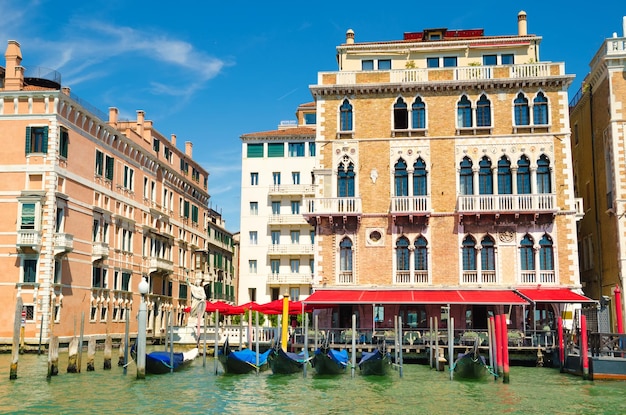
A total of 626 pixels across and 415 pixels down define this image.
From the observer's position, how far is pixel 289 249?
50250 millimetres

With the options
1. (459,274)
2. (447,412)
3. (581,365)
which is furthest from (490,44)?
(447,412)

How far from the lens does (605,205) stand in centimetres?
3175

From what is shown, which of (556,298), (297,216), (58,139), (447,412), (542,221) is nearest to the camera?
(447,412)

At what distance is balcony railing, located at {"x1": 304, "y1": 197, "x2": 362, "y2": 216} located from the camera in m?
30.5

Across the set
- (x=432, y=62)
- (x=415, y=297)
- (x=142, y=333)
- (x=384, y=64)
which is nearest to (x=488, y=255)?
(x=415, y=297)

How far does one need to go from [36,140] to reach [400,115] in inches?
692

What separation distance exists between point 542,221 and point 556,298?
140 inches

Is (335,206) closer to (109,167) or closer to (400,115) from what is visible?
(400,115)

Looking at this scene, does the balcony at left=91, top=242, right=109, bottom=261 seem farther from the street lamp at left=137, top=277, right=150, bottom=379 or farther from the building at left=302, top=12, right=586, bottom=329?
the street lamp at left=137, top=277, right=150, bottom=379

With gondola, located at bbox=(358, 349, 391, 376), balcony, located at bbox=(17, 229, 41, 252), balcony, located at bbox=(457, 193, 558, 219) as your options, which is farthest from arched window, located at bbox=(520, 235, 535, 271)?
balcony, located at bbox=(17, 229, 41, 252)

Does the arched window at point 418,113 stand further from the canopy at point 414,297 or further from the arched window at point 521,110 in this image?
the canopy at point 414,297

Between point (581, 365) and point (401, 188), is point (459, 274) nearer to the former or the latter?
point (401, 188)

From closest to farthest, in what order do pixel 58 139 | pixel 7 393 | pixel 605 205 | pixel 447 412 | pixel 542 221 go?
pixel 447 412, pixel 7 393, pixel 542 221, pixel 605 205, pixel 58 139

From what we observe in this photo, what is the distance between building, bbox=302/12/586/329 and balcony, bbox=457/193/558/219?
4cm
